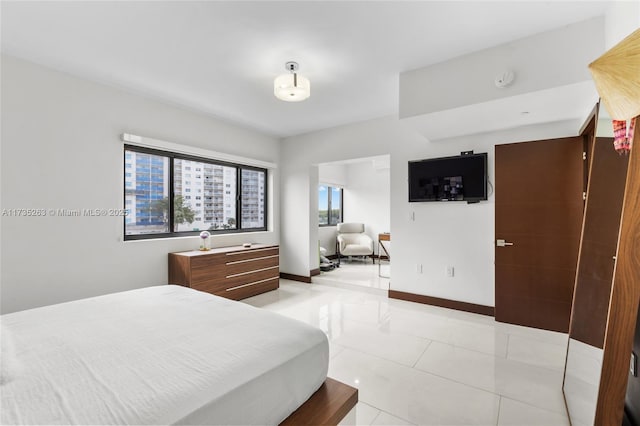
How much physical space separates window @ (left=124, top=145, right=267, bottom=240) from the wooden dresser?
49 centimetres

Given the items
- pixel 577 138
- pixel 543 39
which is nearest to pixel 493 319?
pixel 577 138

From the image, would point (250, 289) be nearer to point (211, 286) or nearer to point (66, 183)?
point (211, 286)

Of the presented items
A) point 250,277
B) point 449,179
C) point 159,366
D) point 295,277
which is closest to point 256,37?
point 159,366

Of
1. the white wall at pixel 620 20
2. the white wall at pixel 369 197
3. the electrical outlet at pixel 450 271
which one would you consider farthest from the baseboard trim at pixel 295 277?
the white wall at pixel 620 20

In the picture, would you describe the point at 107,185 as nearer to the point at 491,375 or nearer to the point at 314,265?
the point at 314,265

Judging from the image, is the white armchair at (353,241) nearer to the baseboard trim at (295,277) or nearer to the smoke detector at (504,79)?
the baseboard trim at (295,277)

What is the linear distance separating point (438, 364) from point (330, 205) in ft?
18.3

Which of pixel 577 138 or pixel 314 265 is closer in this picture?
pixel 577 138

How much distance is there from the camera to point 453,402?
6.12 feet

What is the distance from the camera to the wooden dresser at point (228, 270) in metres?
3.57

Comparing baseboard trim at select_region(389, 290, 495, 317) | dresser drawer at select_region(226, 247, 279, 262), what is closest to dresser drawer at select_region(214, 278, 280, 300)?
dresser drawer at select_region(226, 247, 279, 262)

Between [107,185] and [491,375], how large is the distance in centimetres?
407

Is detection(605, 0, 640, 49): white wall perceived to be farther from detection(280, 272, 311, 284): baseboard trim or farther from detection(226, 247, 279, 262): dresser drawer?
detection(280, 272, 311, 284): baseboard trim

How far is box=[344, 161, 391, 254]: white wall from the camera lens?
288 inches
